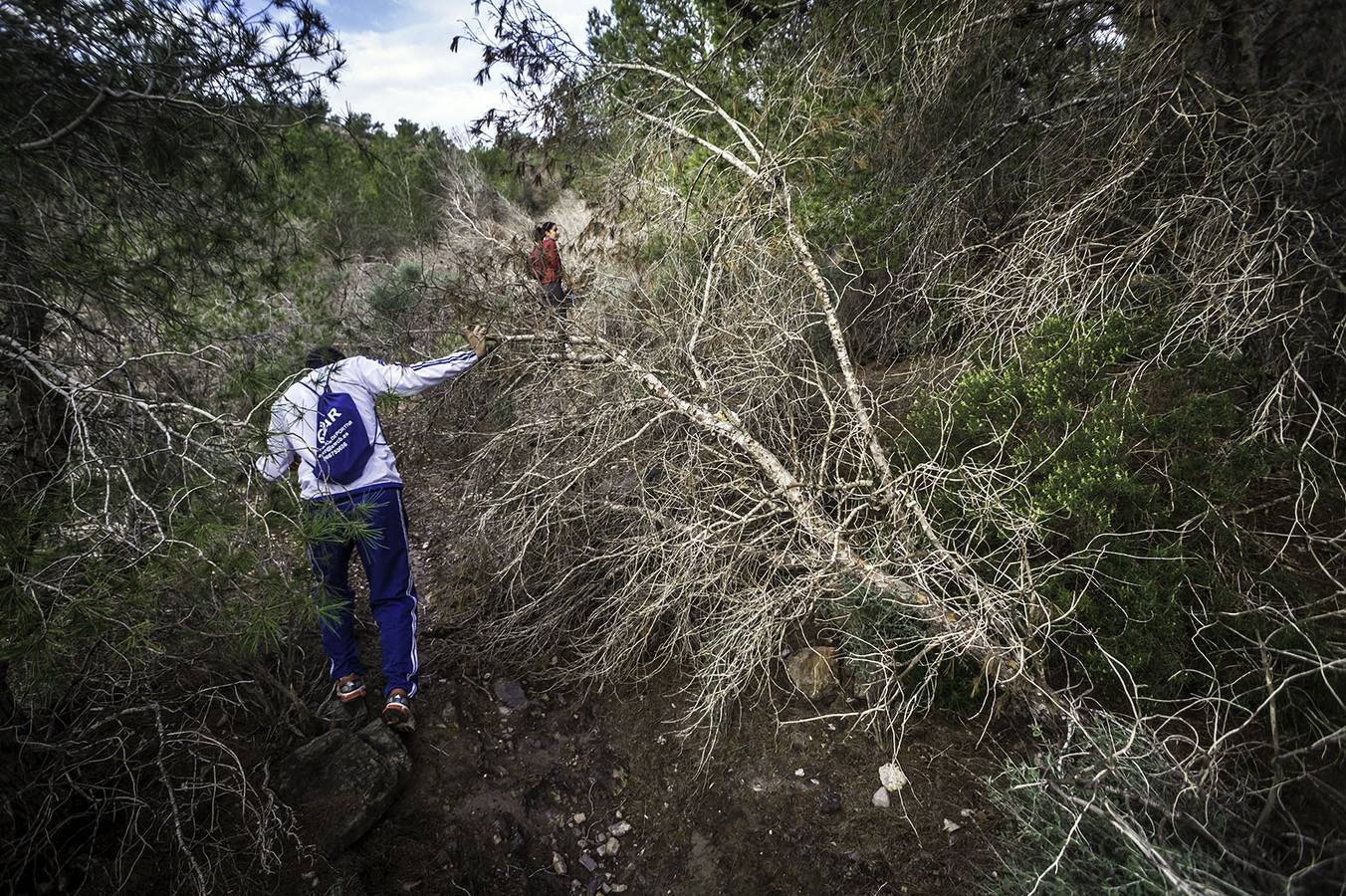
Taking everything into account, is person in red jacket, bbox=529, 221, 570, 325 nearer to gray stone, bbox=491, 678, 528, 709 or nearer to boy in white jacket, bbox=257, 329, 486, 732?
boy in white jacket, bbox=257, 329, 486, 732

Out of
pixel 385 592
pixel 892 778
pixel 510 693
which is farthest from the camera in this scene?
pixel 510 693

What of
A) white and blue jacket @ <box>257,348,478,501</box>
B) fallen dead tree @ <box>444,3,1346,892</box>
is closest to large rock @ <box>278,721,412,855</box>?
fallen dead tree @ <box>444,3,1346,892</box>

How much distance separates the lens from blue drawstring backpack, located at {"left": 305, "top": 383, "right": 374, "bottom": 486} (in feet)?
10.8

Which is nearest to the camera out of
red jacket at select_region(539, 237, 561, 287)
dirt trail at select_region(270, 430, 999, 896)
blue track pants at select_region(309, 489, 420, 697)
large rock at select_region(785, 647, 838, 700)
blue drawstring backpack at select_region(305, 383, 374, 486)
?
dirt trail at select_region(270, 430, 999, 896)

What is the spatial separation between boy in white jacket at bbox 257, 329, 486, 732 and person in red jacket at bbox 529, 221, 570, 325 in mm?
845

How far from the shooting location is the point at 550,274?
4578mm

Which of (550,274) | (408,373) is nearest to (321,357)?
(408,373)

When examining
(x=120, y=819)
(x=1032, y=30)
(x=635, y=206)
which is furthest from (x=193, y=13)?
(x=1032, y=30)

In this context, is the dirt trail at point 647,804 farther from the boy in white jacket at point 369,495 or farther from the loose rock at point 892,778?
the boy in white jacket at point 369,495

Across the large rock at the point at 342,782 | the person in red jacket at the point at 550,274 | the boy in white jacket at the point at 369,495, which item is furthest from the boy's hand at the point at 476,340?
the large rock at the point at 342,782

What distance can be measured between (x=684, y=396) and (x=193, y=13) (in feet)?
9.63

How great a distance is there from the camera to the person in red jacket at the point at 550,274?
421 cm

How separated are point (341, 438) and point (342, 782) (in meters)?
1.71

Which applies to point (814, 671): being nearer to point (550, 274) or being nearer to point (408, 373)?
point (408, 373)
